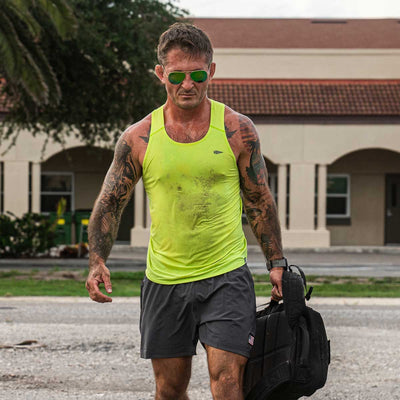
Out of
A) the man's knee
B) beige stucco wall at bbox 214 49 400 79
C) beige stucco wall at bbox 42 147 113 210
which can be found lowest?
the man's knee

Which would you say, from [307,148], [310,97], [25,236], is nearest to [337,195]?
[307,148]

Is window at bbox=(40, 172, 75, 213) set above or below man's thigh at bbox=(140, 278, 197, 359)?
above

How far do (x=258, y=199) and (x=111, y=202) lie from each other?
743 millimetres

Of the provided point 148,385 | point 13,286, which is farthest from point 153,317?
point 13,286

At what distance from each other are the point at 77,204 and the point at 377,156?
10.7 meters

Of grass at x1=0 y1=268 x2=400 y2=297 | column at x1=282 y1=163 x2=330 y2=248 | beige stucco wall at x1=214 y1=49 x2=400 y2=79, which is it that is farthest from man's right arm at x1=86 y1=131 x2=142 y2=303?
beige stucco wall at x1=214 y1=49 x2=400 y2=79

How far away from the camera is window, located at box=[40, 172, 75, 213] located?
3123cm

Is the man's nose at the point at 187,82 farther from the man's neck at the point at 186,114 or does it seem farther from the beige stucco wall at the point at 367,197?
the beige stucco wall at the point at 367,197

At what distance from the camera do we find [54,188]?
31.4 metres

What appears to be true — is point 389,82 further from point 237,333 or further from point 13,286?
point 237,333

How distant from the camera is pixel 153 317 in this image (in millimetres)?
4254

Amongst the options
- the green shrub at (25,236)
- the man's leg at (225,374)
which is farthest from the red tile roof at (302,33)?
the man's leg at (225,374)

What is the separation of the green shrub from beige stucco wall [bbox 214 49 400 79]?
10.8 metres

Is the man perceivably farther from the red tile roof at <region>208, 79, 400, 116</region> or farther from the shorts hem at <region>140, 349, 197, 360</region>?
the red tile roof at <region>208, 79, 400, 116</region>
